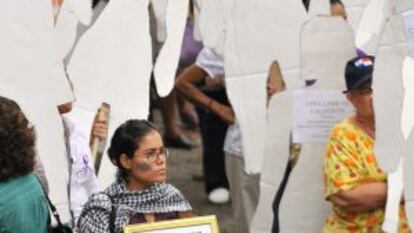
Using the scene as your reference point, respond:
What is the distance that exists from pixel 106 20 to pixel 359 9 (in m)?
1.27

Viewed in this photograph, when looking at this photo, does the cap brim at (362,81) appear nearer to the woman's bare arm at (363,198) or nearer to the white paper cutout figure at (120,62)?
the woman's bare arm at (363,198)

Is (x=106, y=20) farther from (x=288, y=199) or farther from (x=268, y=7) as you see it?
(x=288, y=199)

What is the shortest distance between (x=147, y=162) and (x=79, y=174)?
73 centimetres

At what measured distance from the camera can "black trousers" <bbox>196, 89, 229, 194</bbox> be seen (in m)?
8.14

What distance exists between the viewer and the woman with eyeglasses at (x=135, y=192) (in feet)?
14.7

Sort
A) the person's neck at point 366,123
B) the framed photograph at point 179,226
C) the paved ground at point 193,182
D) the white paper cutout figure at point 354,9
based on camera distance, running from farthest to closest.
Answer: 1. the paved ground at point 193,182
2. the white paper cutout figure at point 354,9
3. the person's neck at point 366,123
4. the framed photograph at point 179,226

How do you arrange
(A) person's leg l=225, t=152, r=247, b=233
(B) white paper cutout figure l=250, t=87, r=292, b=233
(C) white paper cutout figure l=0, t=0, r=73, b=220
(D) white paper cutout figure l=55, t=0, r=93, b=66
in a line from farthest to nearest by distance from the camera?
(A) person's leg l=225, t=152, r=247, b=233 → (B) white paper cutout figure l=250, t=87, r=292, b=233 → (D) white paper cutout figure l=55, t=0, r=93, b=66 → (C) white paper cutout figure l=0, t=0, r=73, b=220

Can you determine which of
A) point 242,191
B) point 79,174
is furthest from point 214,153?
point 79,174

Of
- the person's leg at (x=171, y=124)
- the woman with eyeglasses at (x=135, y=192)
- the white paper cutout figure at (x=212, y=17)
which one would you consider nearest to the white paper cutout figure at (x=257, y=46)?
the white paper cutout figure at (x=212, y=17)

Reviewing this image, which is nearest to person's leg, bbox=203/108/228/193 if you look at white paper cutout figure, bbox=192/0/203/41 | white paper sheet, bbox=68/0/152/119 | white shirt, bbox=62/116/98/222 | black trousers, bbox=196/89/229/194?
black trousers, bbox=196/89/229/194

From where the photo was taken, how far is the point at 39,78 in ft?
17.6

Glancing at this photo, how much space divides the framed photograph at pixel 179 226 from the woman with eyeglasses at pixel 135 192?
193 millimetres

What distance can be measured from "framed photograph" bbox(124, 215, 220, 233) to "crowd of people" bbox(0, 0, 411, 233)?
0.24 meters

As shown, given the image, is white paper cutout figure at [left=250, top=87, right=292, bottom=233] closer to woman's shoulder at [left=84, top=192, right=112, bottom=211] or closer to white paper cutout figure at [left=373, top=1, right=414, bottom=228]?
white paper cutout figure at [left=373, top=1, right=414, bottom=228]
